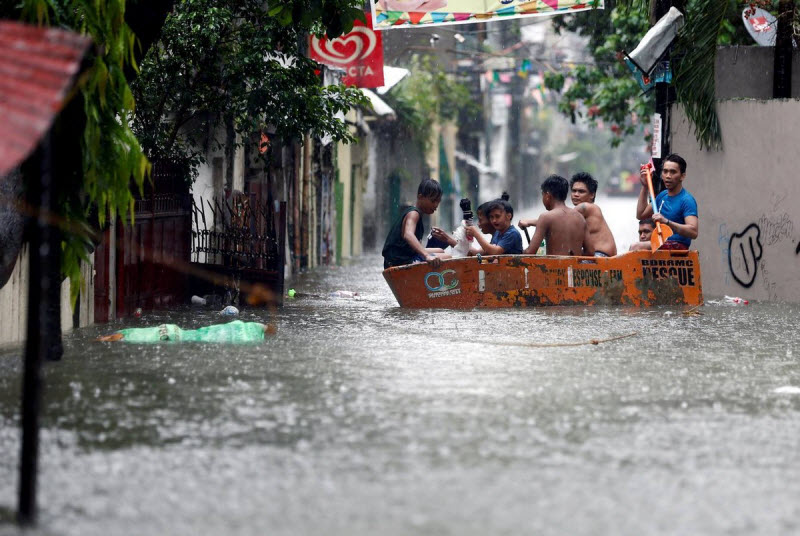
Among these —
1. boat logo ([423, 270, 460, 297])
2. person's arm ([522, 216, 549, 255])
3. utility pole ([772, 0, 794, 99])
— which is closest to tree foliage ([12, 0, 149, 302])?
boat logo ([423, 270, 460, 297])

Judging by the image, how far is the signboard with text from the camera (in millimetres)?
18812

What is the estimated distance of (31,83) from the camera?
4586mm

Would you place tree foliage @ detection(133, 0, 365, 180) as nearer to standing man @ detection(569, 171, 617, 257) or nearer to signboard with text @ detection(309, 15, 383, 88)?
standing man @ detection(569, 171, 617, 257)

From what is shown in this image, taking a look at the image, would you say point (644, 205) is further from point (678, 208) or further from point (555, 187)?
point (555, 187)

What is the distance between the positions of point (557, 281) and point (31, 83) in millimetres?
8383

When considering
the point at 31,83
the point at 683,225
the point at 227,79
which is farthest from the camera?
the point at 227,79

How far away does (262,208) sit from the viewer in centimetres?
1364

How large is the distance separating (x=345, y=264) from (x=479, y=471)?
740 inches

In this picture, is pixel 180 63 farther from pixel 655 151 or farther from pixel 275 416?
pixel 275 416

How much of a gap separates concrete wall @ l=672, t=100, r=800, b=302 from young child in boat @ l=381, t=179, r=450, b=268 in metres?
3.33

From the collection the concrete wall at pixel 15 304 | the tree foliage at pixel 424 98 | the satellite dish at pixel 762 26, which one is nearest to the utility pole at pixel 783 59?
the satellite dish at pixel 762 26

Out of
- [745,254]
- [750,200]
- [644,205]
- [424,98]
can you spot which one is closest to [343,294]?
[644,205]

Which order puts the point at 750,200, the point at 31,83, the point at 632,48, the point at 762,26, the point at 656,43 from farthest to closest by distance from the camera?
the point at 632,48 → the point at 762,26 → the point at 750,200 → the point at 656,43 → the point at 31,83

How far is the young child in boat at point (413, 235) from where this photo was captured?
12961 mm
